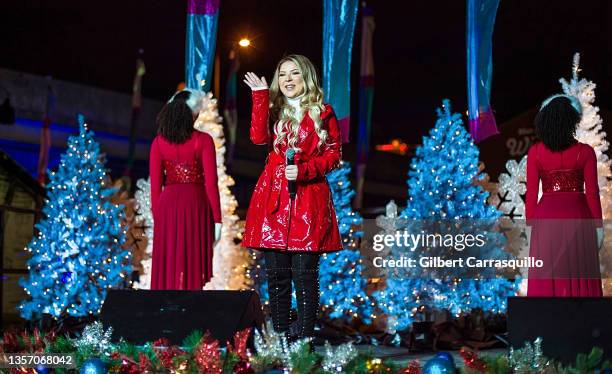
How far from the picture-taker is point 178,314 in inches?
162

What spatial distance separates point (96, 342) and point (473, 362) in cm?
166

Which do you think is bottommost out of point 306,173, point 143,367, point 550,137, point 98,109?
point 143,367

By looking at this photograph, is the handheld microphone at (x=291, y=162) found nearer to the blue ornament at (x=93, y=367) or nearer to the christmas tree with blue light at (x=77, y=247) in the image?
the blue ornament at (x=93, y=367)

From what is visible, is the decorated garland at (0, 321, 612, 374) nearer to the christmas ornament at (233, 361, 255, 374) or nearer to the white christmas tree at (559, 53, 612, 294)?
the christmas ornament at (233, 361, 255, 374)

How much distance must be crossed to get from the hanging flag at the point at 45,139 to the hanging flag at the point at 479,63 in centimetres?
992

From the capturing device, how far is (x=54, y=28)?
15297 millimetres

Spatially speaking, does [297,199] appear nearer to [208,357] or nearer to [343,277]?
[208,357]

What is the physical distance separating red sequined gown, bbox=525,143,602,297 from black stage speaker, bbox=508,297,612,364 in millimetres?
1719

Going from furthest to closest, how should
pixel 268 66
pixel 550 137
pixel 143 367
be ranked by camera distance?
pixel 268 66
pixel 550 137
pixel 143 367

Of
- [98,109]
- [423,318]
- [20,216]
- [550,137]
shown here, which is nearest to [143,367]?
[550,137]

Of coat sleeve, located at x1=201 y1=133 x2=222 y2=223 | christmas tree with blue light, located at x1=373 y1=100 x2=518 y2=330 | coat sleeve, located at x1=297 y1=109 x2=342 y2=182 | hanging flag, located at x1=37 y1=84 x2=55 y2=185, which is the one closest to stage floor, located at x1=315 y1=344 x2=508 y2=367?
christmas tree with blue light, located at x1=373 y1=100 x2=518 y2=330

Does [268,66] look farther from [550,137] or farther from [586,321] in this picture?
[586,321]

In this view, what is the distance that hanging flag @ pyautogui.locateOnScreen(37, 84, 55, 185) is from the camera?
51.0ft

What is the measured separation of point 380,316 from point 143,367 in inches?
218
